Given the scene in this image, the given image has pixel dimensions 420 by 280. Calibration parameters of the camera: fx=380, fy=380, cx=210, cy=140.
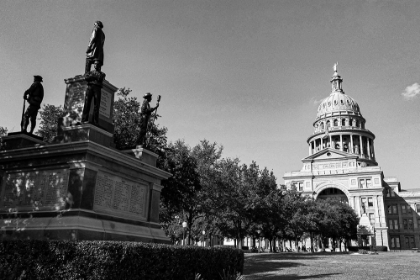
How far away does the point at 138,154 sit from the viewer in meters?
14.3

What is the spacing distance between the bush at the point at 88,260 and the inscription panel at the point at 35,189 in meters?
2.24

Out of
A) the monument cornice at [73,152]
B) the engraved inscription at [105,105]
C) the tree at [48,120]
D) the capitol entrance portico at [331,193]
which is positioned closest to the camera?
the monument cornice at [73,152]

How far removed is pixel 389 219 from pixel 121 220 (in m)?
120

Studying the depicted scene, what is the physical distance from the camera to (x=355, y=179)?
104 m

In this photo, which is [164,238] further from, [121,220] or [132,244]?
[132,244]

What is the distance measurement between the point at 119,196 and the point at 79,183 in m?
1.77

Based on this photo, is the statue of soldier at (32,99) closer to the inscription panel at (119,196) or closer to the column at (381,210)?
the inscription panel at (119,196)

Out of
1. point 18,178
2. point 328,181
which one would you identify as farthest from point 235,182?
point 328,181

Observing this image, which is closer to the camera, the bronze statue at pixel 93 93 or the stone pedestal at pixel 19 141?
the bronze statue at pixel 93 93

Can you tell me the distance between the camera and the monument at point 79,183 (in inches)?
443

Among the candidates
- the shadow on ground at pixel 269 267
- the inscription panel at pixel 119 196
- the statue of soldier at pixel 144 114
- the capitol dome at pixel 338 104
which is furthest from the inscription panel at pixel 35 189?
the capitol dome at pixel 338 104

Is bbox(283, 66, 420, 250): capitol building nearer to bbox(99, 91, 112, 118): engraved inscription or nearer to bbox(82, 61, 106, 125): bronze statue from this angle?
bbox(99, 91, 112, 118): engraved inscription

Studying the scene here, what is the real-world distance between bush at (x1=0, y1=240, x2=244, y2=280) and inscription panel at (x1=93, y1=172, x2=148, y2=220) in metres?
2.58

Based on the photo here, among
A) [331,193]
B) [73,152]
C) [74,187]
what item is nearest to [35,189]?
[74,187]
